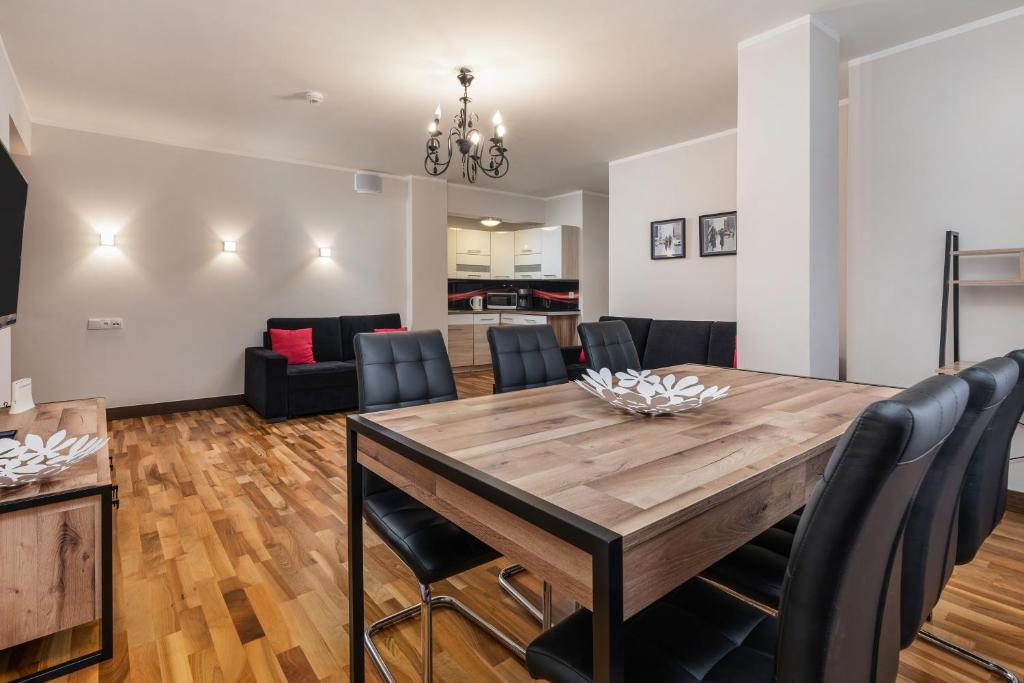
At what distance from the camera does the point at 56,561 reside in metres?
1.62

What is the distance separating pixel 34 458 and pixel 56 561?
37cm

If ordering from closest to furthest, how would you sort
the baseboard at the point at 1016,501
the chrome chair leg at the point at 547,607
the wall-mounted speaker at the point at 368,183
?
the chrome chair leg at the point at 547,607 → the baseboard at the point at 1016,501 → the wall-mounted speaker at the point at 368,183

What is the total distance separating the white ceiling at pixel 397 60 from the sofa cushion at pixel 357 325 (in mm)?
1942

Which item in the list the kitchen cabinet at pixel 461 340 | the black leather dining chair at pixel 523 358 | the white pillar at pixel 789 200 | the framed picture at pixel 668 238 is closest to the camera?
the black leather dining chair at pixel 523 358

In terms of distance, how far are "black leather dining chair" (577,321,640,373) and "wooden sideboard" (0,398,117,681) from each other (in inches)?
82.1

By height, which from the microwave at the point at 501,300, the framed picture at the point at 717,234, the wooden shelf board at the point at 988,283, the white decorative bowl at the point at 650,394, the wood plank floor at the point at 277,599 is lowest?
the wood plank floor at the point at 277,599

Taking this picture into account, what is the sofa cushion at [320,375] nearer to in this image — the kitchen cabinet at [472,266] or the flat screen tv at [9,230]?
the flat screen tv at [9,230]

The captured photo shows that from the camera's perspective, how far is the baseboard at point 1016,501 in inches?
108

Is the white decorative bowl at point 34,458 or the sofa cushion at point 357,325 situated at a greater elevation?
the sofa cushion at point 357,325

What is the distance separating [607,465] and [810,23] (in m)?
3.11

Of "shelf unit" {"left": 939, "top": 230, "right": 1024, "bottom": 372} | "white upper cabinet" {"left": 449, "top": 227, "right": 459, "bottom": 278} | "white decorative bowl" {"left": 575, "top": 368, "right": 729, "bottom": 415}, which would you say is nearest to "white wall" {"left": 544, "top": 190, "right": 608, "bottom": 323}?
"white upper cabinet" {"left": 449, "top": 227, "right": 459, "bottom": 278}

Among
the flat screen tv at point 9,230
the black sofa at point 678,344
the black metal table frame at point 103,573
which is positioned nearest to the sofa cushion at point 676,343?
the black sofa at point 678,344

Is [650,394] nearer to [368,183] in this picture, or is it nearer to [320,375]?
[320,375]

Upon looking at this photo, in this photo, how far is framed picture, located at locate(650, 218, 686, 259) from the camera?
17.1 feet
